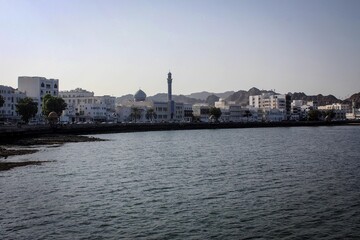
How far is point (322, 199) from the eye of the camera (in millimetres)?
33531

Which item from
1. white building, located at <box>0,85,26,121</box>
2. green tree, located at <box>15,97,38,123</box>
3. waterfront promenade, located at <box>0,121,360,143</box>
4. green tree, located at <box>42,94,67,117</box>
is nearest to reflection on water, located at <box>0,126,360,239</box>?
waterfront promenade, located at <box>0,121,360,143</box>

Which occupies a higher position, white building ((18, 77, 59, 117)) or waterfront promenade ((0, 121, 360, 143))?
white building ((18, 77, 59, 117))

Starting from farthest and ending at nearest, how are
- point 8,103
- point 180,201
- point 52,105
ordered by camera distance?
point 8,103
point 52,105
point 180,201

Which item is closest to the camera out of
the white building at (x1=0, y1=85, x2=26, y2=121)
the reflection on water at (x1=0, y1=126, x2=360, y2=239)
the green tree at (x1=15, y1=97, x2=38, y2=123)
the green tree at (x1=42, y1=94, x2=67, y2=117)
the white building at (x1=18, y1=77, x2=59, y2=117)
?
the reflection on water at (x1=0, y1=126, x2=360, y2=239)

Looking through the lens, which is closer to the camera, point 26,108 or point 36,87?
point 26,108

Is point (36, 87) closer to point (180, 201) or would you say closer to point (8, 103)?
point (8, 103)

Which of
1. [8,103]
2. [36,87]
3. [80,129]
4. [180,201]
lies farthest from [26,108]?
[180,201]

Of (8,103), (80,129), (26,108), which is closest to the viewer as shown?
(26,108)

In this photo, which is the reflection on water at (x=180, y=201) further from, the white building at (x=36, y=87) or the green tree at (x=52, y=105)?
the white building at (x=36, y=87)

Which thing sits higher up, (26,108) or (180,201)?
(26,108)

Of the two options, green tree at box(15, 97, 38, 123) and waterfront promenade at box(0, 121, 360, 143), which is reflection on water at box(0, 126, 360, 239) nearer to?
waterfront promenade at box(0, 121, 360, 143)

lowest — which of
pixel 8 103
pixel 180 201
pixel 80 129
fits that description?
pixel 180 201

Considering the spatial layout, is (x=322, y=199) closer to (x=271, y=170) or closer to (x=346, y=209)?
(x=346, y=209)

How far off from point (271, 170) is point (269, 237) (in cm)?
2734
